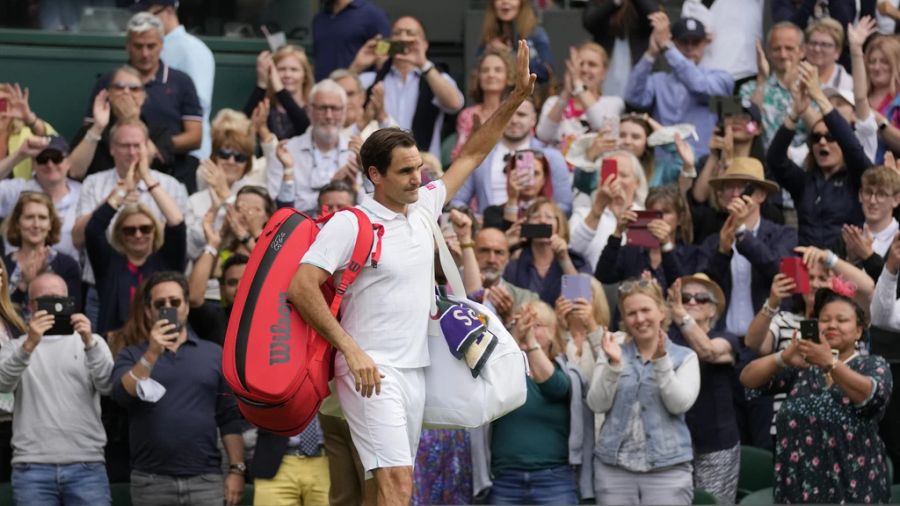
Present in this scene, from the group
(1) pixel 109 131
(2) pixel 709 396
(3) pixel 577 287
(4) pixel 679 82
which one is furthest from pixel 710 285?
(1) pixel 109 131

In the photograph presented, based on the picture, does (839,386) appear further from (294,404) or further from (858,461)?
(294,404)

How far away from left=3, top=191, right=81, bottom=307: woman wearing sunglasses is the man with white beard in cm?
166

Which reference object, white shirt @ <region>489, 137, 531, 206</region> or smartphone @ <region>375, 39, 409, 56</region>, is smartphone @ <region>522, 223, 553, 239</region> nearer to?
white shirt @ <region>489, 137, 531, 206</region>

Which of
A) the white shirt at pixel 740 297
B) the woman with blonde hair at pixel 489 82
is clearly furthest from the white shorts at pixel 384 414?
the woman with blonde hair at pixel 489 82

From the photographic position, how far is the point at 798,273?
408 inches

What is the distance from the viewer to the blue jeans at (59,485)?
393 inches

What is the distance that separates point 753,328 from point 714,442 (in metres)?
0.71

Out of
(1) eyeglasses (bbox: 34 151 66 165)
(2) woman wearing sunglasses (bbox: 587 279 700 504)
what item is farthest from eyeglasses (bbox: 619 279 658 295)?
(1) eyeglasses (bbox: 34 151 66 165)

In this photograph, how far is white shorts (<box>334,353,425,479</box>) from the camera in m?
7.70

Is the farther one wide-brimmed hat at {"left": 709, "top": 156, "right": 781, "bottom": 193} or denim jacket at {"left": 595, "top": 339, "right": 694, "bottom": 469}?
wide-brimmed hat at {"left": 709, "top": 156, "right": 781, "bottom": 193}

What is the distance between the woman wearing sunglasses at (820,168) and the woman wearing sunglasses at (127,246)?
3985 millimetres

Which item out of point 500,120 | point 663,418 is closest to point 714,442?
point 663,418

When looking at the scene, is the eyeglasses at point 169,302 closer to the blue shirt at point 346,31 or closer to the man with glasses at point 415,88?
the man with glasses at point 415,88

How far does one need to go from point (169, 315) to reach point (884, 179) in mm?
4456
